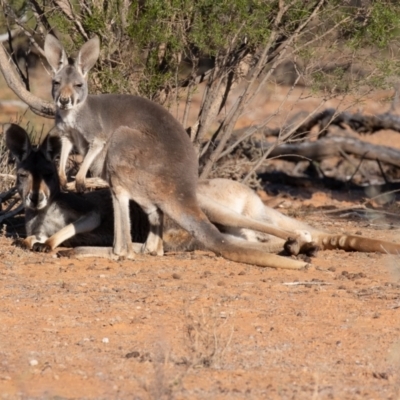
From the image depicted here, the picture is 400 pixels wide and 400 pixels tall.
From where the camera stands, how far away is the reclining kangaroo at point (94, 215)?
705cm

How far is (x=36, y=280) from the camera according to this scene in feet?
20.1

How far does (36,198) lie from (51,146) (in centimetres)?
44

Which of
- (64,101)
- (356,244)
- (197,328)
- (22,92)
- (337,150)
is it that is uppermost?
(64,101)

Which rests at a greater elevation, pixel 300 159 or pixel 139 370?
pixel 139 370

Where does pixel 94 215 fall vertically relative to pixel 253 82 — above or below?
below

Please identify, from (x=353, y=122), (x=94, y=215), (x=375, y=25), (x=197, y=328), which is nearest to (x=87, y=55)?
(x=94, y=215)

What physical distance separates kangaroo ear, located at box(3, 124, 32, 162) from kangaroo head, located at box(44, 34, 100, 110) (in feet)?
1.58

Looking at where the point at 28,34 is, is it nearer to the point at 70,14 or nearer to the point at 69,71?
the point at 70,14

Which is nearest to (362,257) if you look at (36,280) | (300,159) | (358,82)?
(358,82)

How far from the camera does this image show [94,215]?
7.51m

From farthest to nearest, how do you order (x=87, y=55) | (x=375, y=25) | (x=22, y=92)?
(x=22, y=92) → (x=375, y=25) → (x=87, y=55)

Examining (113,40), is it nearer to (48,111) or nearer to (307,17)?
(48,111)

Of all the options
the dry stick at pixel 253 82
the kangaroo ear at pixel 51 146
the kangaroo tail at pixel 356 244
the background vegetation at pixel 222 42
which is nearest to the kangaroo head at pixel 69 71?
the kangaroo ear at pixel 51 146

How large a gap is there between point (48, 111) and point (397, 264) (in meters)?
3.46
